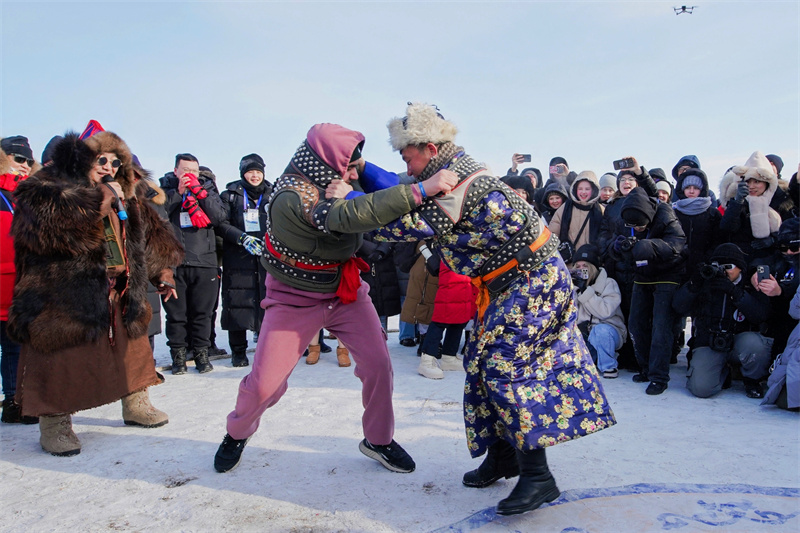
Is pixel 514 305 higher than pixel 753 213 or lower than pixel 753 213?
lower

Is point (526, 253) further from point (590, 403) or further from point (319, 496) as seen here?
point (319, 496)

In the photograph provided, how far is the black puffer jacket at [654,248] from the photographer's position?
192 inches

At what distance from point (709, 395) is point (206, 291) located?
459 cm

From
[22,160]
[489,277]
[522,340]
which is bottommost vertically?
[522,340]

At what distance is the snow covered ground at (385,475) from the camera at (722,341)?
405 millimetres

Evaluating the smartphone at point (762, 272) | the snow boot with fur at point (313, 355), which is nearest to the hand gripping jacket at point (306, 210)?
Answer: the snow boot with fur at point (313, 355)

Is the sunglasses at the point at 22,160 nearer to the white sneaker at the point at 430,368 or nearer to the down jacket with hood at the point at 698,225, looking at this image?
the white sneaker at the point at 430,368

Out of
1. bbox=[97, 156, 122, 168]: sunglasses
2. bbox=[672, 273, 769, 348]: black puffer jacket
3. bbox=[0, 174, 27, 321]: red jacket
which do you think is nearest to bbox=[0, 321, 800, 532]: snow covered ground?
bbox=[672, 273, 769, 348]: black puffer jacket

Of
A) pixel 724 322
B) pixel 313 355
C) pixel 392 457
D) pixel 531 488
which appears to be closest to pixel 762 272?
pixel 724 322

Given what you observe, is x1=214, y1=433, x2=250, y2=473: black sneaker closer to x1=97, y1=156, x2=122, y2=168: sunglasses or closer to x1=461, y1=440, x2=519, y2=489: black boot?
x1=461, y1=440, x2=519, y2=489: black boot

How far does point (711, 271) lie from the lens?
460cm

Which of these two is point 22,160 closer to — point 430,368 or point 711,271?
point 430,368

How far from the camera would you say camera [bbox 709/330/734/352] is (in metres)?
4.60

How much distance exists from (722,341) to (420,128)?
340 cm
